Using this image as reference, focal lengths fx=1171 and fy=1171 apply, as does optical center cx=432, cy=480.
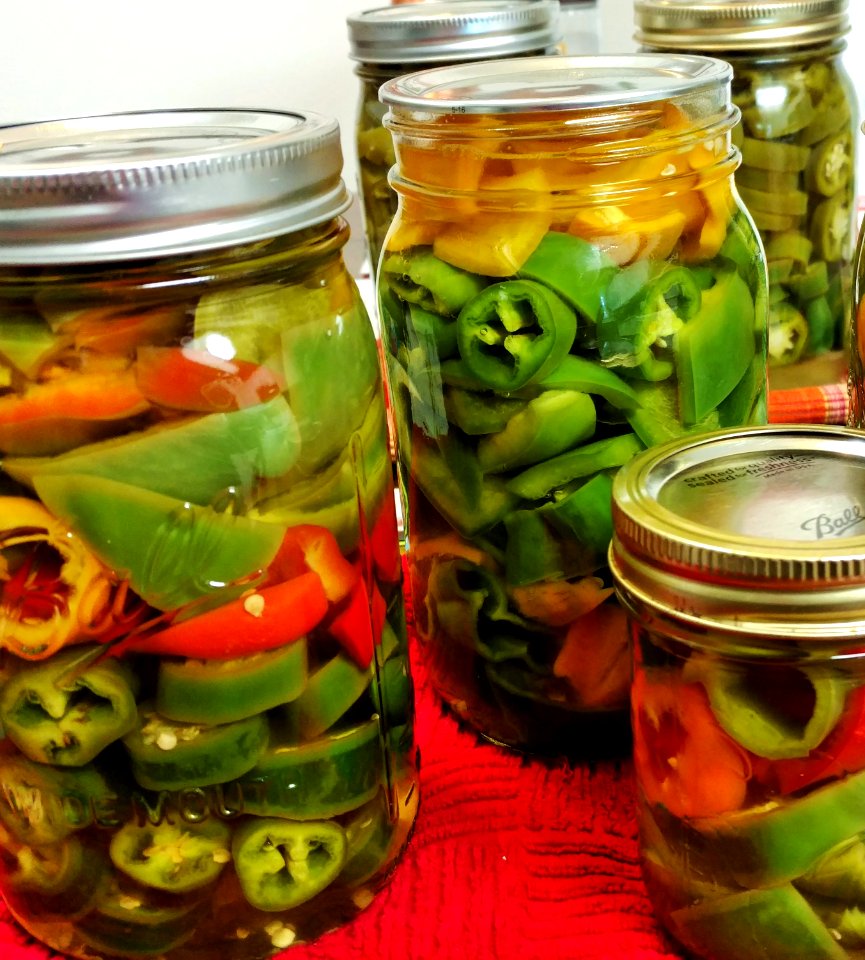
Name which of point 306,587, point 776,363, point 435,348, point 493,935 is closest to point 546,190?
point 435,348

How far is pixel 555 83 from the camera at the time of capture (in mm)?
598

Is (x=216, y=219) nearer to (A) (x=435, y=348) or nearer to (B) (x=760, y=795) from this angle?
(A) (x=435, y=348)

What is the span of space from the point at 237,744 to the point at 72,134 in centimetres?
30

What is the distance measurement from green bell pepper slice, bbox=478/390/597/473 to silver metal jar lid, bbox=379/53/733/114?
13 centimetres

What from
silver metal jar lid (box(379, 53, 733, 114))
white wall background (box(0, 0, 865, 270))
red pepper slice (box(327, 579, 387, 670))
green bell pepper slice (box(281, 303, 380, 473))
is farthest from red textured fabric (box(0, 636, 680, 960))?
white wall background (box(0, 0, 865, 270))

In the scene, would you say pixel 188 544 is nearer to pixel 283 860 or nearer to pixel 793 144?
pixel 283 860

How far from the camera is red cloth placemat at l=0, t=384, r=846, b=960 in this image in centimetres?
52

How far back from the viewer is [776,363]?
3.03 ft

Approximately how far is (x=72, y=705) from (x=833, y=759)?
0.98 ft

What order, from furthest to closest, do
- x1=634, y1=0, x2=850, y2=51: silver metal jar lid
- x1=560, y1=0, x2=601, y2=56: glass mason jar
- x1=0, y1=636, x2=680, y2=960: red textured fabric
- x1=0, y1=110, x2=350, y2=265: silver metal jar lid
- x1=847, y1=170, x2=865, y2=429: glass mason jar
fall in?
x1=560, y1=0, x2=601, y2=56: glass mason jar
x1=634, y1=0, x2=850, y2=51: silver metal jar lid
x1=847, y1=170, x2=865, y2=429: glass mason jar
x1=0, y1=636, x2=680, y2=960: red textured fabric
x1=0, y1=110, x2=350, y2=265: silver metal jar lid

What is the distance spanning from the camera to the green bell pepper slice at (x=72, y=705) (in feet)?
1.55

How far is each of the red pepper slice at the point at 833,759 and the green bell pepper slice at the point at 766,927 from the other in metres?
0.05

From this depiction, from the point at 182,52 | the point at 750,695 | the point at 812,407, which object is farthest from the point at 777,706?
the point at 182,52

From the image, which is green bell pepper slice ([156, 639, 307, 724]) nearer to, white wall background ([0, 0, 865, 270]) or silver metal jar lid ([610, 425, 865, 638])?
silver metal jar lid ([610, 425, 865, 638])
